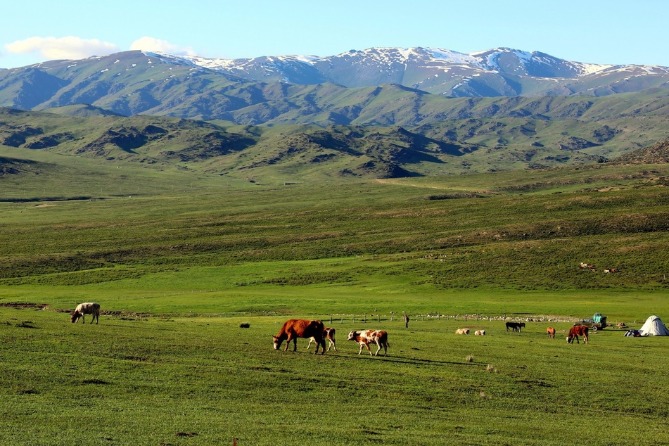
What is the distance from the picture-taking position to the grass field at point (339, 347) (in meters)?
28.0

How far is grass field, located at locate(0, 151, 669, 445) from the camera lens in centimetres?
2797

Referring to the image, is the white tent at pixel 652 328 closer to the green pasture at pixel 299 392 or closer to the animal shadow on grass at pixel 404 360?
the green pasture at pixel 299 392

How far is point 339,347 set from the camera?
153 ft

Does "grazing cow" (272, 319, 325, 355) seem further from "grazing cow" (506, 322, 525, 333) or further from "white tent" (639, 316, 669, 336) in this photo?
"white tent" (639, 316, 669, 336)

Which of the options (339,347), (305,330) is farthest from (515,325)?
(305,330)

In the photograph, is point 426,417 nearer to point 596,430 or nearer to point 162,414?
point 596,430

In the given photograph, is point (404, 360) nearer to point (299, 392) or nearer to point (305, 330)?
point (305, 330)

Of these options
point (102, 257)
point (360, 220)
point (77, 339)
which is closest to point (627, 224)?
point (360, 220)

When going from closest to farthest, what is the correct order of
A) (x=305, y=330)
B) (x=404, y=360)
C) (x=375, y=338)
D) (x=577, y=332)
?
(x=305, y=330) < (x=404, y=360) < (x=375, y=338) < (x=577, y=332)

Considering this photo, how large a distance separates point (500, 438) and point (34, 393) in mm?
16863

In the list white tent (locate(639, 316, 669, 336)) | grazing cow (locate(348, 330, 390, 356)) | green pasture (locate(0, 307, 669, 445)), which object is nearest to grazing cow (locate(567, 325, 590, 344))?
green pasture (locate(0, 307, 669, 445))

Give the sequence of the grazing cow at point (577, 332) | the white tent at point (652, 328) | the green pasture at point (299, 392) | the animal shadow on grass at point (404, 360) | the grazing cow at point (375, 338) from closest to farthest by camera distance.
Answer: the green pasture at point (299, 392) < the animal shadow on grass at point (404, 360) < the grazing cow at point (375, 338) < the grazing cow at point (577, 332) < the white tent at point (652, 328)

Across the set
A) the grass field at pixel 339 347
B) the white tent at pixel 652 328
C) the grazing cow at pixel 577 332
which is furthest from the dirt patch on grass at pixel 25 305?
the white tent at pixel 652 328

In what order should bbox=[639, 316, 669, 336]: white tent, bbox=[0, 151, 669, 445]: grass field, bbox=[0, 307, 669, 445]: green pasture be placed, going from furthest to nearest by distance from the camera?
bbox=[639, 316, 669, 336]: white tent, bbox=[0, 151, 669, 445]: grass field, bbox=[0, 307, 669, 445]: green pasture
